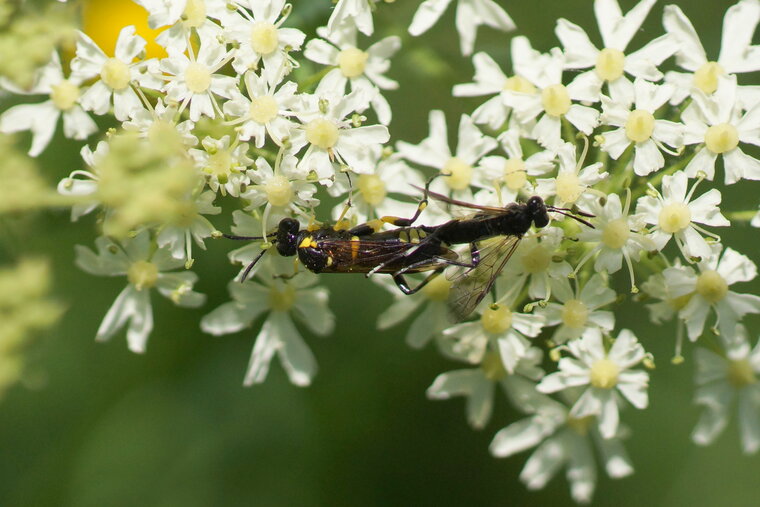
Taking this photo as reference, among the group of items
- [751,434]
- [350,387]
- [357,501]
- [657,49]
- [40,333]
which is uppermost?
[657,49]

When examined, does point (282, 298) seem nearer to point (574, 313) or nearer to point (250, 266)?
point (250, 266)

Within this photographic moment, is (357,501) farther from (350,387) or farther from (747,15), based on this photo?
(747,15)

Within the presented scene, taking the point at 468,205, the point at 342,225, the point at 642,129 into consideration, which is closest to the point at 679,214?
the point at 642,129

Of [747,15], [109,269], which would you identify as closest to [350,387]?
[109,269]

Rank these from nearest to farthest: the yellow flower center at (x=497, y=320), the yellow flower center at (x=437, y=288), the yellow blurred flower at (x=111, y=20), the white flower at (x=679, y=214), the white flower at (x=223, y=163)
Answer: the white flower at (x=223, y=163) → the white flower at (x=679, y=214) → the yellow flower center at (x=497, y=320) → the yellow flower center at (x=437, y=288) → the yellow blurred flower at (x=111, y=20)

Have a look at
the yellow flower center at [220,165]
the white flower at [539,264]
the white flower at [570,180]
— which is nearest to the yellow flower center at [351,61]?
the yellow flower center at [220,165]

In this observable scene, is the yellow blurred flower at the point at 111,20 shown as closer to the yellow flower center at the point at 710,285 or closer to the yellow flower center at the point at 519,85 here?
the yellow flower center at the point at 519,85
